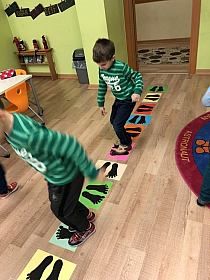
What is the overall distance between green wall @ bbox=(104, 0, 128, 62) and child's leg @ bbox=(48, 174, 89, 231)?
8.42ft

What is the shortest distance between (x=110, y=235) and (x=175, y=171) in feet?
2.40

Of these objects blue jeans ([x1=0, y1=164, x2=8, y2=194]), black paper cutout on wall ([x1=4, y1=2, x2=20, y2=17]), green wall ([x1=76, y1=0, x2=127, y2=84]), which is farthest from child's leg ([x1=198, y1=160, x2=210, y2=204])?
black paper cutout on wall ([x1=4, y1=2, x2=20, y2=17])

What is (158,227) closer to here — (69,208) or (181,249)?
(181,249)

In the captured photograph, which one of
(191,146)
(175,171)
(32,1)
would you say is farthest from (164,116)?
(32,1)

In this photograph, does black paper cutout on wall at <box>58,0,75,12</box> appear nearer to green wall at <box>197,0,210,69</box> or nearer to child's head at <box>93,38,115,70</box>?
green wall at <box>197,0,210,69</box>

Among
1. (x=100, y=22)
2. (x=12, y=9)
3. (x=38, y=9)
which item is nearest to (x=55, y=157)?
(x=100, y=22)

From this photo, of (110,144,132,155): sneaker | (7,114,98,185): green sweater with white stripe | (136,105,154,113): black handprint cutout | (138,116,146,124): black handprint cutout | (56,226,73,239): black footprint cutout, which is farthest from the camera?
(136,105,154,113): black handprint cutout

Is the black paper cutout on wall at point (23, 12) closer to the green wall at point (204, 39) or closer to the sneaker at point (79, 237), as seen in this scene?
the green wall at point (204, 39)

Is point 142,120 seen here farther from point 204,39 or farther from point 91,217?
point 204,39

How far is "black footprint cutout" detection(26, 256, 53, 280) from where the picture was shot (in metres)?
1.39

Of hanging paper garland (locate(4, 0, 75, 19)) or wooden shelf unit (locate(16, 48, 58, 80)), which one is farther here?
wooden shelf unit (locate(16, 48, 58, 80))

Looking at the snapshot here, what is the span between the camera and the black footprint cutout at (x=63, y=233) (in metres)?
1.58

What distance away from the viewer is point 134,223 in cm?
158

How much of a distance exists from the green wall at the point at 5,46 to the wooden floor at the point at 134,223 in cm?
239
